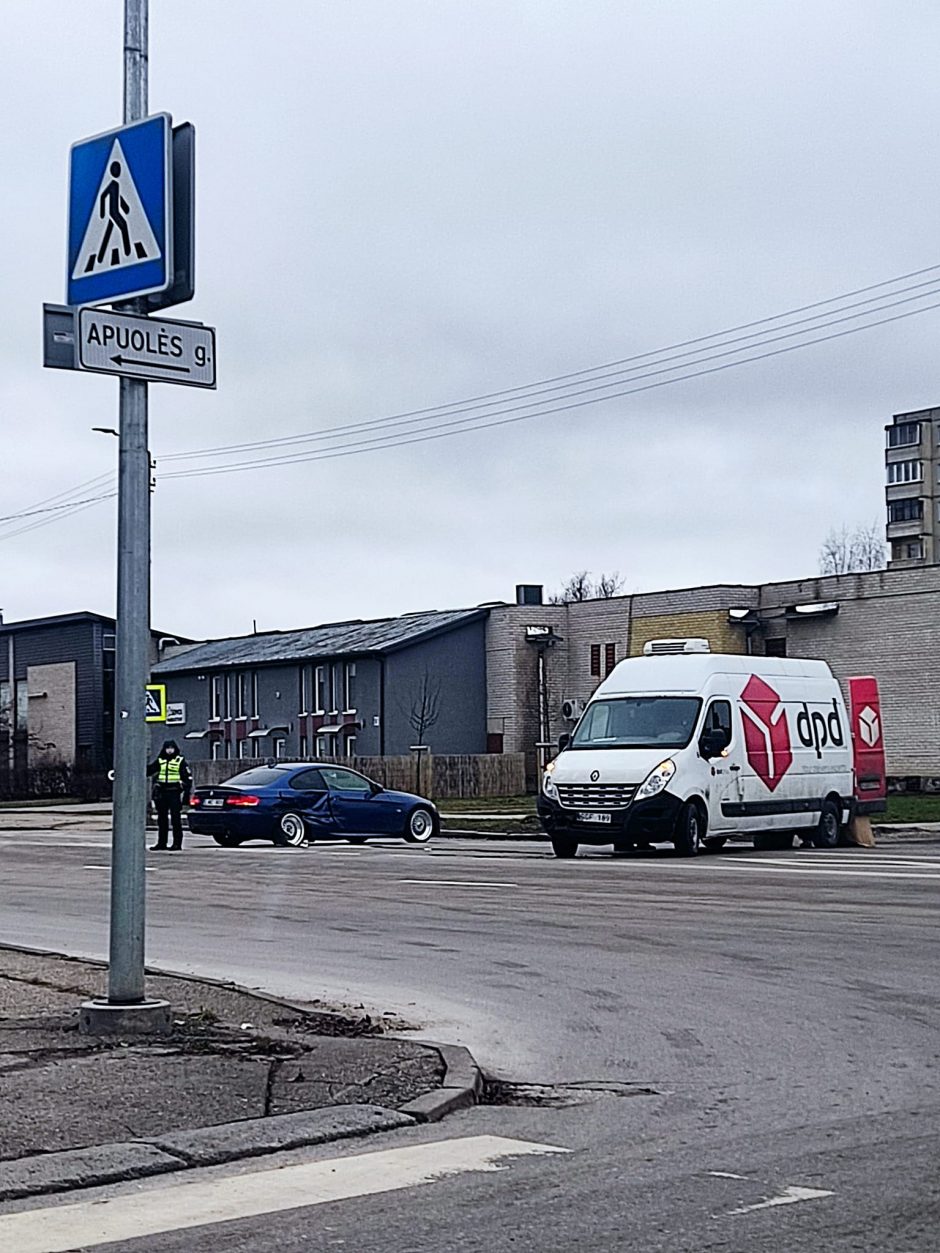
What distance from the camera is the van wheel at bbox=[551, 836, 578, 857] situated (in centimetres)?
2655

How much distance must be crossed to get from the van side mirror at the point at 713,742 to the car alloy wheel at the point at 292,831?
8473 mm

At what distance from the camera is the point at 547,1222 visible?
565cm

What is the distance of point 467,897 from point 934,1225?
13.1 meters

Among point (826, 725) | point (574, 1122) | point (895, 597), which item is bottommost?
point (574, 1122)

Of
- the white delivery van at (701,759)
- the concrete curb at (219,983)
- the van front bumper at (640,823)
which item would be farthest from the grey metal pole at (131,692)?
the white delivery van at (701,759)

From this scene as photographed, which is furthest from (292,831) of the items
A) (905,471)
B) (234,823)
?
(905,471)

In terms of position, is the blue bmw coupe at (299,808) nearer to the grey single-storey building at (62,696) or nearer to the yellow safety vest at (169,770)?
the yellow safety vest at (169,770)

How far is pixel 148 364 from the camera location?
8781 millimetres

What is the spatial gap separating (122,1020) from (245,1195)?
9.38ft

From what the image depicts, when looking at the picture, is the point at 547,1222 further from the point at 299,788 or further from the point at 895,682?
the point at 895,682

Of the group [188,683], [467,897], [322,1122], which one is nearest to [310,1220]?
[322,1122]

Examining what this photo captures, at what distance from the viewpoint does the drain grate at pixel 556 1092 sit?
782cm

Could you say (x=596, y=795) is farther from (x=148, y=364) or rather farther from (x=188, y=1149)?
(x=188, y=1149)

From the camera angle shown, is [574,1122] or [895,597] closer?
[574,1122]
